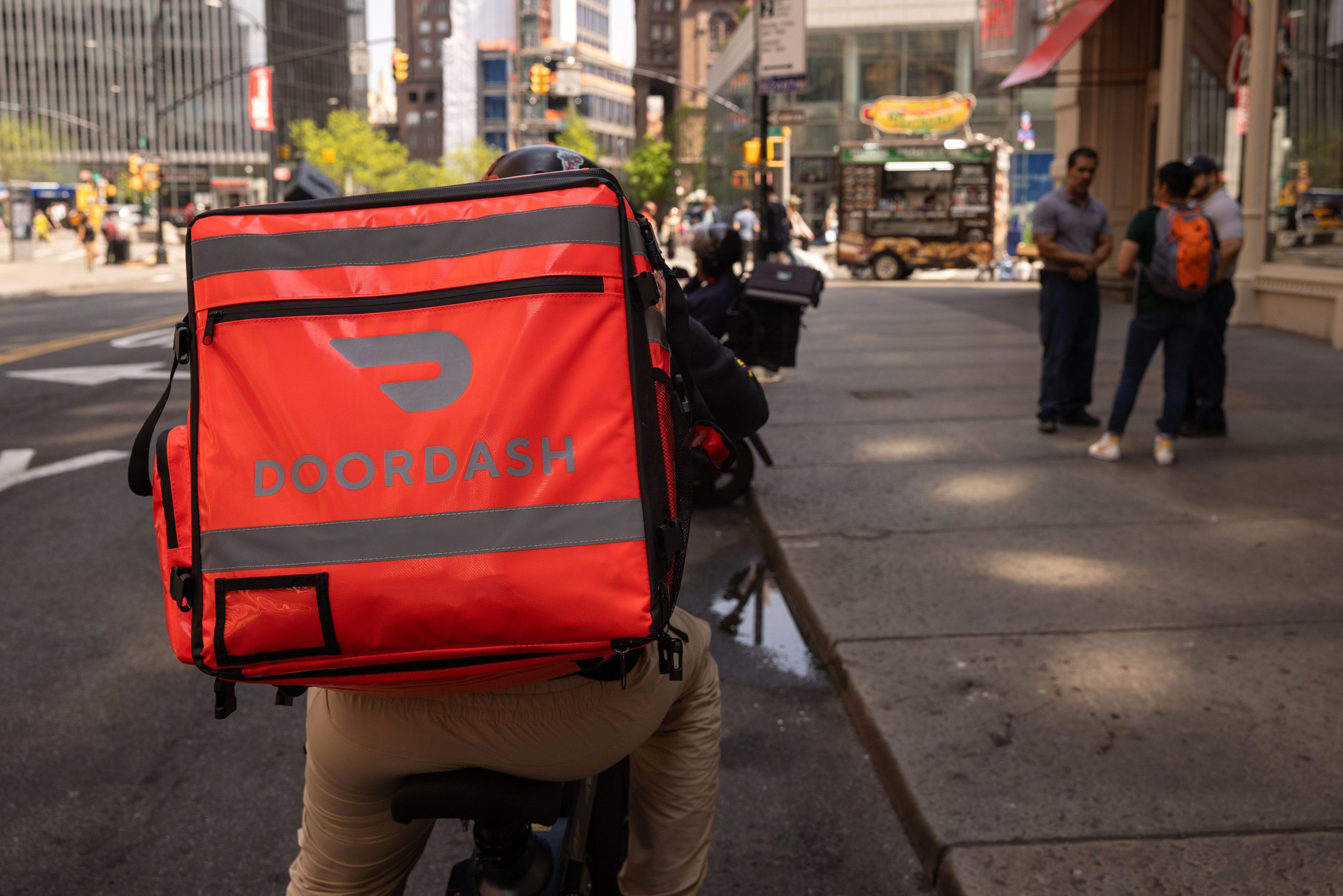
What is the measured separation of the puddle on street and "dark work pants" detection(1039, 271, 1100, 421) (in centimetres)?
345

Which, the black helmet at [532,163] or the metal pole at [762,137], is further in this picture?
the metal pole at [762,137]

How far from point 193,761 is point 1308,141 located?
14.3 m

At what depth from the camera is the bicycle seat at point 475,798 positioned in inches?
74.4

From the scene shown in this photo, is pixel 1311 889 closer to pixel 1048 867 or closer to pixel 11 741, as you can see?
pixel 1048 867

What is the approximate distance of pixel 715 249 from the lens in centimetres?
822

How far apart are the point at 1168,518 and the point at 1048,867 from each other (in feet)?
12.1

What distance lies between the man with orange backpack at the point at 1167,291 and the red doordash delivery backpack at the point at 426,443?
6252mm

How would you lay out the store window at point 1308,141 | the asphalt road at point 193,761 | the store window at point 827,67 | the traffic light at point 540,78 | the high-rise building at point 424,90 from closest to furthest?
the asphalt road at point 193,761
the store window at point 1308,141
the traffic light at point 540,78
the store window at point 827,67
the high-rise building at point 424,90

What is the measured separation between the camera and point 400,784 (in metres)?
1.97

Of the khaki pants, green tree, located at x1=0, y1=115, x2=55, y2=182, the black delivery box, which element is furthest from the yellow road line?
green tree, located at x1=0, y1=115, x2=55, y2=182

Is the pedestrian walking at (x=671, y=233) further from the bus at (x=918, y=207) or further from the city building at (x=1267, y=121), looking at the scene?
the city building at (x=1267, y=121)

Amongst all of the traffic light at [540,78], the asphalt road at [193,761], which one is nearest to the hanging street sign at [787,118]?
the traffic light at [540,78]

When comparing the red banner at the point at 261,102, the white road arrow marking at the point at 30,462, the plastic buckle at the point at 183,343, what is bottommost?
the white road arrow marking at the point at 30,462

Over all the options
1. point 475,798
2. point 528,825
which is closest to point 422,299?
point 475,798
